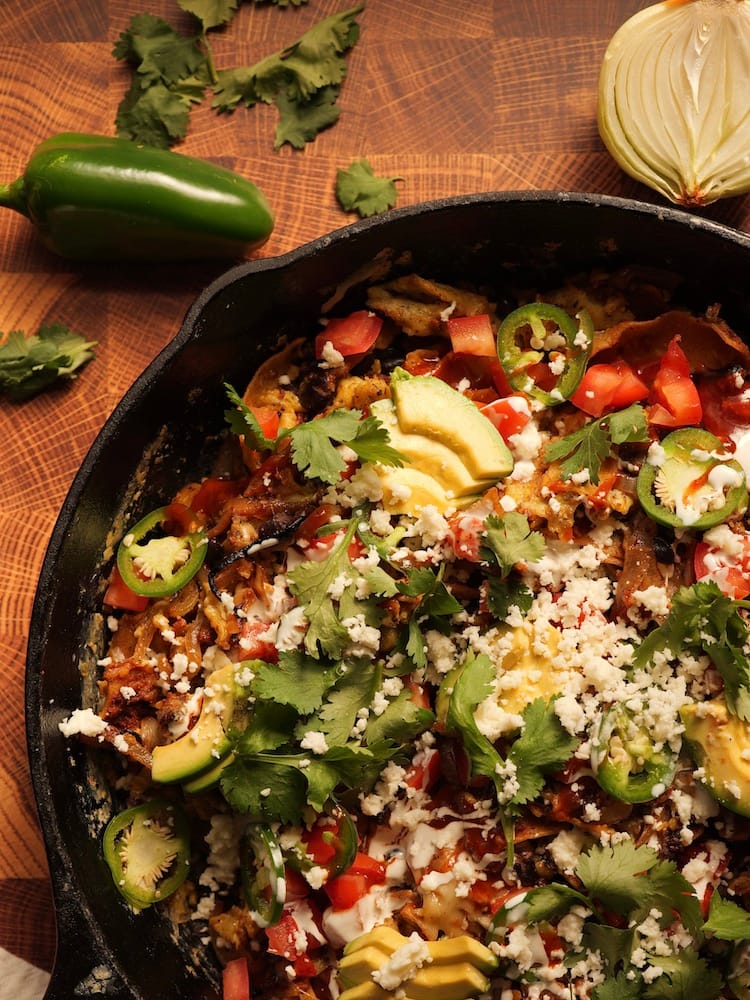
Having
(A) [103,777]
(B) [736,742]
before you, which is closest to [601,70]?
(B) [736,742]

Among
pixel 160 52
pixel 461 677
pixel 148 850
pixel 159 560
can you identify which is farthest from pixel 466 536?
pixel 160 52

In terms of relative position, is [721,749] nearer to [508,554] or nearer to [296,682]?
[508,554]

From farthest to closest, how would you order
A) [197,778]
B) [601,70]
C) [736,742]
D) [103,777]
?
[601,70], [103,777], [197,778], [736,742]

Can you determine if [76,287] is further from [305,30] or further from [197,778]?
[197,778]

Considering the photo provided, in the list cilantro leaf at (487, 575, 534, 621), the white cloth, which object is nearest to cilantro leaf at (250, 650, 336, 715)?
cilantro leaf at (487, 575, 534, 621)

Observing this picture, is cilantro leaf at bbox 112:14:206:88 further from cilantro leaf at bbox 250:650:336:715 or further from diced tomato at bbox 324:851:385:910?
diced tomato at bbox 324:851:385:910

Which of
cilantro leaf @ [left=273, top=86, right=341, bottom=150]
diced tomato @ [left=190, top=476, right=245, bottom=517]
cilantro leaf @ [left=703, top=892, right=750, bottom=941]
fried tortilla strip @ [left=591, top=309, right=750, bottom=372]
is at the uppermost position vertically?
cilantro leaf @ [left=273, top=86, right=341, bottom=150]

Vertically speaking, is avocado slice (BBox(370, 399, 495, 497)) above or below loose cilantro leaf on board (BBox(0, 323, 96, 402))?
below

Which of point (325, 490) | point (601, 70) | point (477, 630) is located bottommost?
point (477, 630)
